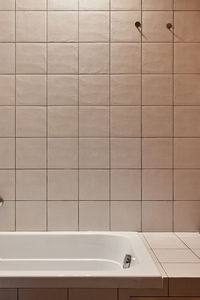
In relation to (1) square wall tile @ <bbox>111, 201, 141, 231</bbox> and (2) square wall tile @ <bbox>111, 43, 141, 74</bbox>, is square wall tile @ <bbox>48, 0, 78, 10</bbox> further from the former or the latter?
(1) square wall tile @ <bbox>111, 201, 141, 231</bbox>

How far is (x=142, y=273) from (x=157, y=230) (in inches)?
27.5

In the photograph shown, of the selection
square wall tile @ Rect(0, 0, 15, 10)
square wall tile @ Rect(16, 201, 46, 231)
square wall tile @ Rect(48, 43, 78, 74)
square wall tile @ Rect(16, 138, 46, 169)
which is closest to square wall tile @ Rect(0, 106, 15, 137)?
square wall tile @ Rect(16, 138, 46, 169)

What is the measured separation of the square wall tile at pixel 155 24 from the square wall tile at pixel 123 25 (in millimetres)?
50

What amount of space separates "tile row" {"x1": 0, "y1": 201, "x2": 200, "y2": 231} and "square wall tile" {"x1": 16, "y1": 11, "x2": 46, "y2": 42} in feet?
3.25

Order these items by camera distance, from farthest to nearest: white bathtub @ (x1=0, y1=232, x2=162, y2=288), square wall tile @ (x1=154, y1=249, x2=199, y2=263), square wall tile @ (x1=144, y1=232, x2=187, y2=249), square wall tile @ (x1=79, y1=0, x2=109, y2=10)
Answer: square wall tile @ (x1=79, y1=0, x2=109, y2=10), white bathtub @ (x1=0, y1=232, x2=162, y2=288), square wall tile @ (x1=144, y1=232, x2=187, y2=249), square wall tile @ (x1=154, y1=249, x2=199, y2=263)

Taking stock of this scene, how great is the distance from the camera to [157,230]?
173cm

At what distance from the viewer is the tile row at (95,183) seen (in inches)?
67.8

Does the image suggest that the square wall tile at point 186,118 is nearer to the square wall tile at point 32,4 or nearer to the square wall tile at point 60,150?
the square wall tile at point 60,150

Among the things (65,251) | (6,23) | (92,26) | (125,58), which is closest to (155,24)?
(125,58)

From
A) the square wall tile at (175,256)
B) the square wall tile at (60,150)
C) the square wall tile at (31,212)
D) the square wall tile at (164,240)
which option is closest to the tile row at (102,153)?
the square wall tile at (60,150)

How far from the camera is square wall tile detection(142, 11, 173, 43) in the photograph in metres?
1.72

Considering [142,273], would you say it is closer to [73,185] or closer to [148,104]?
[73,185]

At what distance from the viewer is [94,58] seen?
172 centimetres

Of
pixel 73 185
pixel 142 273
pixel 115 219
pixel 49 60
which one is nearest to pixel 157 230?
pixel 115 219
